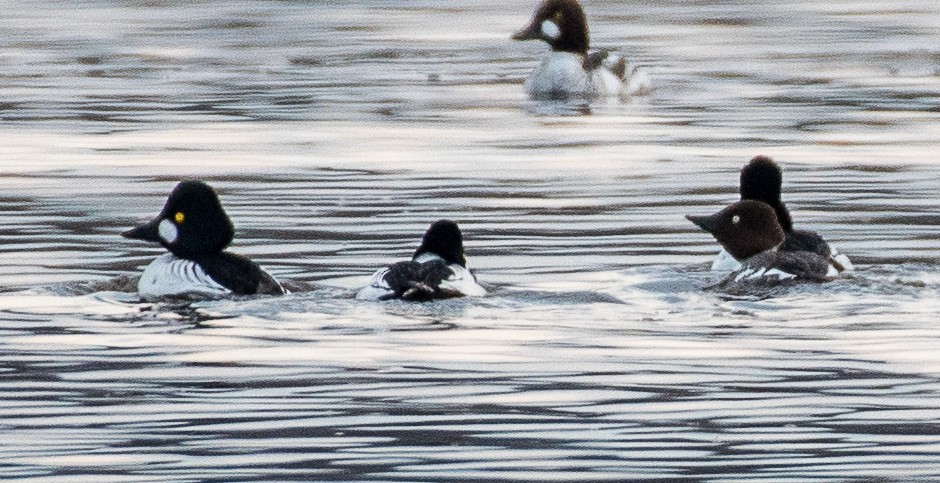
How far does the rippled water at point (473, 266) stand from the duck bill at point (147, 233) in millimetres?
338

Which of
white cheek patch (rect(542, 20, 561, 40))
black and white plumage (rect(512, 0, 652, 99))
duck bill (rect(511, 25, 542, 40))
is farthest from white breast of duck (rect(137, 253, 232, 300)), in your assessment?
duck bill (rect(511, 25, 542, 40))

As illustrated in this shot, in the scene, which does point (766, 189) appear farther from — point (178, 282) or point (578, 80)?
point (578, 80)

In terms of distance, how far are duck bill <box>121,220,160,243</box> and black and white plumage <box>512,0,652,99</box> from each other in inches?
489

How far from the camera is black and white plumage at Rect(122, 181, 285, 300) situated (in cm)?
1285

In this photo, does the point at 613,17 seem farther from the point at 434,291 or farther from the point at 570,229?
the point at 434,291

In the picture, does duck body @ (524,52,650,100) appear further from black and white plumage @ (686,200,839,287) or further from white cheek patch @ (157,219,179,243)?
white cheek patch @ (157,219,179,243)

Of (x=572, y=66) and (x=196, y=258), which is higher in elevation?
(x=196, y=258)

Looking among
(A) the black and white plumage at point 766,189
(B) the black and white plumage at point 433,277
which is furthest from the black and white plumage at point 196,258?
(A) the black and white plumage at point 766,189

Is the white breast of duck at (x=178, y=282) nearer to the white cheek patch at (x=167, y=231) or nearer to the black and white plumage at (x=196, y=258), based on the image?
the black and white plumage at (x=196, y=258)

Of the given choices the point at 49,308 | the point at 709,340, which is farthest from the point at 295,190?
the point at 709,340

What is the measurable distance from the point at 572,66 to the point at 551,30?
1365 mm

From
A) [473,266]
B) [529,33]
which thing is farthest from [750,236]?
[529,33]

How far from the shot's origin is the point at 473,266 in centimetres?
1399

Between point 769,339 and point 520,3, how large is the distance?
25.8 meters
